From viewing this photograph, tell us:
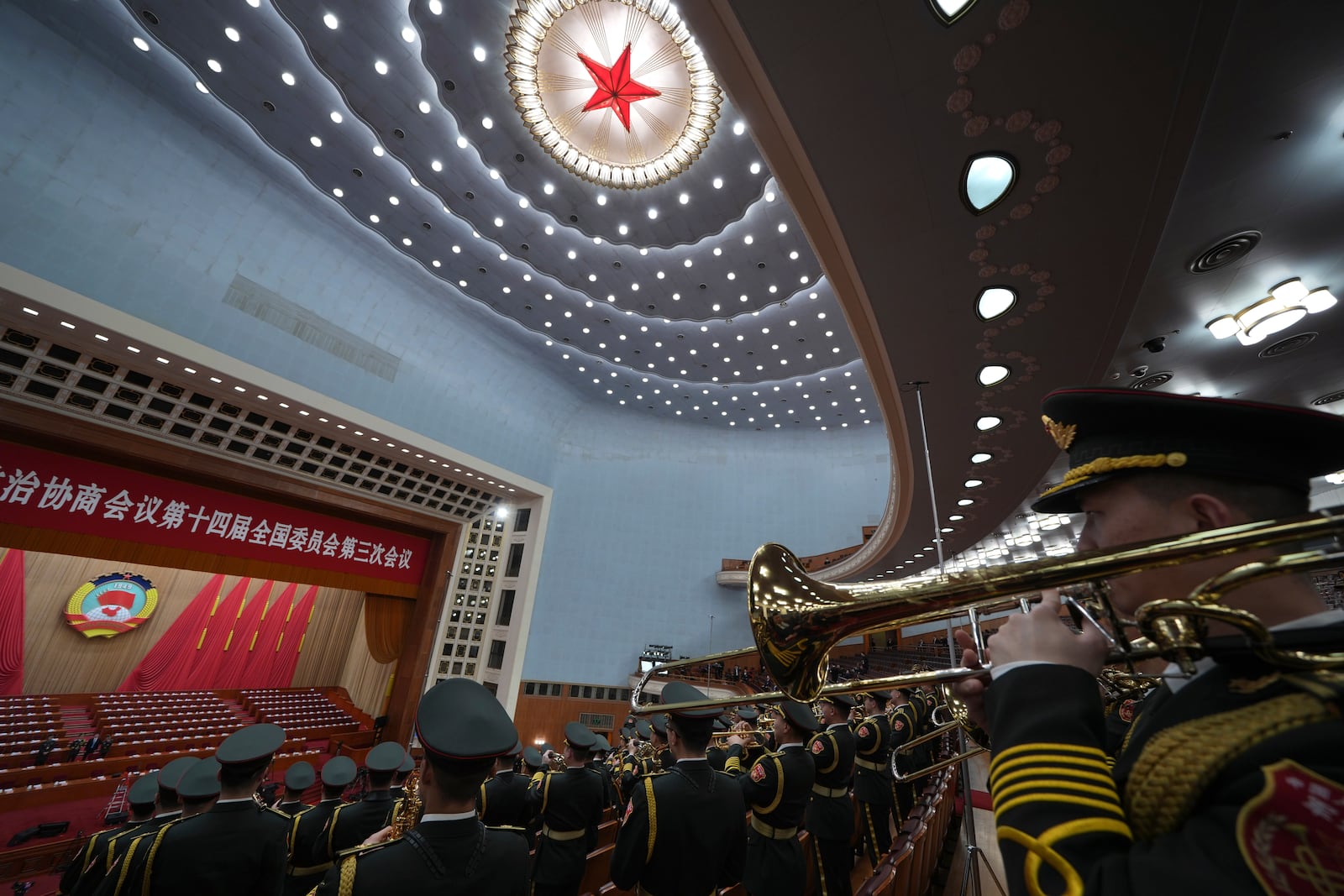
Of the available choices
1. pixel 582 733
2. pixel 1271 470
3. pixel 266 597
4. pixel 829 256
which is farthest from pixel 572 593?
pixel 1271 470

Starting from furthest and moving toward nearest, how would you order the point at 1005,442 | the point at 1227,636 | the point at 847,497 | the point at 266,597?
the point at 847,497
the point at 266,597
the point at 1005,442
the point at 1227,636

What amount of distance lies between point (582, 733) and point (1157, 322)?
4.95 meters

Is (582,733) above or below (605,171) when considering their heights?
below

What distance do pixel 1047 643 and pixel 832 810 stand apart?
12.1 ft

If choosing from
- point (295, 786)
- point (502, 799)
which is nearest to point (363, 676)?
point (295, 786)

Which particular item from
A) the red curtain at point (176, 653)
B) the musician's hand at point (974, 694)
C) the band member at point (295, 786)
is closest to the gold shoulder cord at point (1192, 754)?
the musician's hand at point (974, 694)

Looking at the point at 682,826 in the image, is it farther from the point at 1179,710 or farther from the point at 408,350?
the point at 408,350

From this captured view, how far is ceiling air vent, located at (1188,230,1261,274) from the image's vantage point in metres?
2.88

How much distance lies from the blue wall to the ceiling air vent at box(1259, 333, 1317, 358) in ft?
42.7

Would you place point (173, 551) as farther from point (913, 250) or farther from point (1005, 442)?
point (1005, 442)

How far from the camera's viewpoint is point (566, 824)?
3045 millimetres

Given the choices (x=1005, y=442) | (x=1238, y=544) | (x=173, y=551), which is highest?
(x=1005, y=442)

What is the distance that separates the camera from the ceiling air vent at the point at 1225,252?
288 cm

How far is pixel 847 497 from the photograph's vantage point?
18.9 meters
